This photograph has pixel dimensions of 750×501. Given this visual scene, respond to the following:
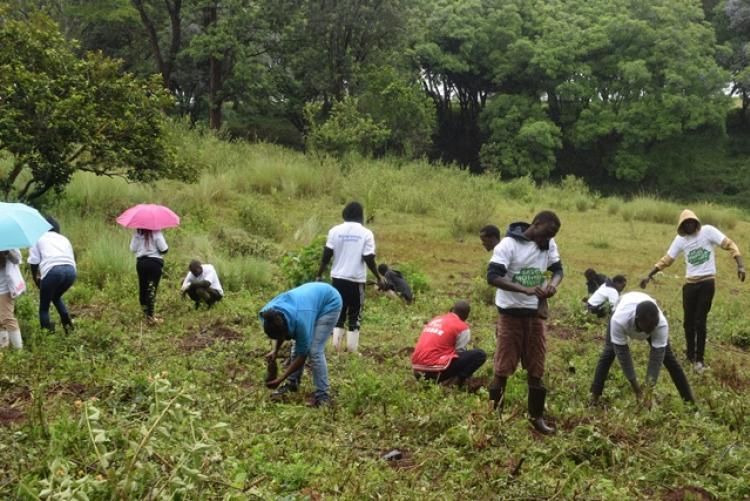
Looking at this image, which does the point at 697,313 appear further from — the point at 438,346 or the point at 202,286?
the point at 202,286

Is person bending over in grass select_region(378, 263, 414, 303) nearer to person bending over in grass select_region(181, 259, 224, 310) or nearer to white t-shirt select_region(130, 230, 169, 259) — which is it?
person bending over in grass select_region(181, 259, 224, 310)

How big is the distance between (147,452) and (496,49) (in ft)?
98.8

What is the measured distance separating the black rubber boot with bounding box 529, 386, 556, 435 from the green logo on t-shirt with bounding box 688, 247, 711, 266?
128 inches

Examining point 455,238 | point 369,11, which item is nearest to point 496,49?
point 369,11

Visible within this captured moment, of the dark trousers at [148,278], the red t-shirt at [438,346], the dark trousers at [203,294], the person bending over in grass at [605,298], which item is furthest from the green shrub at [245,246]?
the red t-shirt at [438,346]

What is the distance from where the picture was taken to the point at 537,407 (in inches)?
215

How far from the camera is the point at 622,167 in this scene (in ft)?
100

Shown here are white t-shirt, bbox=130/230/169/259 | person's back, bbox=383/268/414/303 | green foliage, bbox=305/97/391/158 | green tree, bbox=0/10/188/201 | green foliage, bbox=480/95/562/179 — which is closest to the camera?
white t-shirt, bbox=130/230/169/259

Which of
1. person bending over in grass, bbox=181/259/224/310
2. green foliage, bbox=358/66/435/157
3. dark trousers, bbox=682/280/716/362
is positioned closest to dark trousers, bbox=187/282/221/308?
person bending over in grass, bbox=181/259/224/310

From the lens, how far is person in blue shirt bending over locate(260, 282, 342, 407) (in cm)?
529

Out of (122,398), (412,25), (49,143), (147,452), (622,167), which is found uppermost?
(412,25)

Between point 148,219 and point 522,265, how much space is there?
15.2 feet

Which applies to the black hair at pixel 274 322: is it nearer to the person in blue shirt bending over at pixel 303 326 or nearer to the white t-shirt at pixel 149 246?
the person in blue shirt bending over at pixel 303 326

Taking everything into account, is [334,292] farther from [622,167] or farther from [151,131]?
[622,167]
